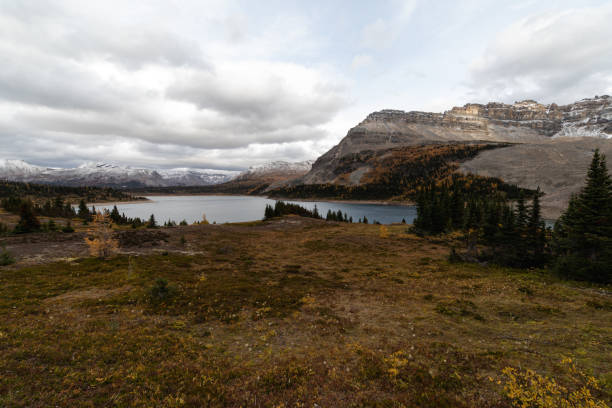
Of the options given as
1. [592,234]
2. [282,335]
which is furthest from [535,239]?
[282,335]

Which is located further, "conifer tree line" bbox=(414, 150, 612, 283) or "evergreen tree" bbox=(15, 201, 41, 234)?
"evergreen tree" bbox=(15, 201, 41, 234)

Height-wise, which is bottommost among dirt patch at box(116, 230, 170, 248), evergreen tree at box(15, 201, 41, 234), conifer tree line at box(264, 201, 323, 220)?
conifer tree line at box(264, 201, 323, 220)

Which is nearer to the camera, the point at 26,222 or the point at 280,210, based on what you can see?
the point at 26,222

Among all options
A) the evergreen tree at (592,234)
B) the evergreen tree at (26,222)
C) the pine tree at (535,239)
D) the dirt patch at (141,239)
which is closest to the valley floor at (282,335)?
the evergreen tree at (592,234)

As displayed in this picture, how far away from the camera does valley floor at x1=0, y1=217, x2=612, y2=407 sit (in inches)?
352

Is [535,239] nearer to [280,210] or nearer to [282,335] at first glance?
[282,335]

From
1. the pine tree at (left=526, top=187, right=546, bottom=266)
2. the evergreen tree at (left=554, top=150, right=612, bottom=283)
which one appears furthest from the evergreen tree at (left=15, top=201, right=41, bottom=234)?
the pine tree at (left=526, top=187, right=546, bottom=266)

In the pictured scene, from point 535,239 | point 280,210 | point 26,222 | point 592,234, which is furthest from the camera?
point 280,210

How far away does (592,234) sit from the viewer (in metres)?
24.8

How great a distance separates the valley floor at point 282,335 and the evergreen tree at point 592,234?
249 cm

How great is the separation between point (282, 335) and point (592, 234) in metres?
33.6

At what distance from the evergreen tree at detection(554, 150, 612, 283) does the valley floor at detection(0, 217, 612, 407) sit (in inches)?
98.2

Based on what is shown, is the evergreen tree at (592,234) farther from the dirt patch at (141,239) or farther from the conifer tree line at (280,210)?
the conifer tree line at (280,210)

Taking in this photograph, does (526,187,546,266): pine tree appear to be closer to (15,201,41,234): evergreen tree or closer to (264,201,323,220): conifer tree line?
(264,201,323,220): conifer tree line
